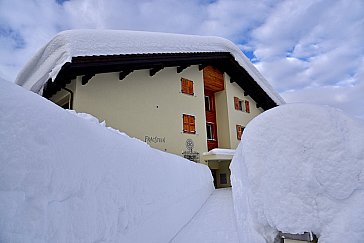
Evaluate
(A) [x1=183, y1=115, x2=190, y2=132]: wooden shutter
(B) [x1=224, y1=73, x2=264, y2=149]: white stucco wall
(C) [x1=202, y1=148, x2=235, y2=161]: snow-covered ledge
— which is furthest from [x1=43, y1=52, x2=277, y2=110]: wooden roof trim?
(C) [x1=202, y1=148, x2=235, y2=161]: snow-covered ledge

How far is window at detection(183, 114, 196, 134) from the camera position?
38.8 feet

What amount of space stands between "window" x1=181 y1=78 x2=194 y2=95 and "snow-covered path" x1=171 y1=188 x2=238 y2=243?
265 inches

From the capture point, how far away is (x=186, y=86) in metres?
12.5

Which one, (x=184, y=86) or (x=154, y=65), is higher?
(x=154, y=65)

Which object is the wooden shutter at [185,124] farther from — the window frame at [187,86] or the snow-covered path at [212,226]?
the snow-covered path at [212,226]

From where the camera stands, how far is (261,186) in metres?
2.77

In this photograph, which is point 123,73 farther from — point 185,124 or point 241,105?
point 241,105

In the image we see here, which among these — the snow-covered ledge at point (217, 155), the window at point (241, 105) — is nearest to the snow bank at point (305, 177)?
the snow-covered ledge at point (217, 155)

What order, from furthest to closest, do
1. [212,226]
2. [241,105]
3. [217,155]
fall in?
[241,105] → [217,155] → [212,226]

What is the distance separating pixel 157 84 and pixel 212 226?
7.14 meters

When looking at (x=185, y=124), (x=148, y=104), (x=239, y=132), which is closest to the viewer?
(x=148, y=104)

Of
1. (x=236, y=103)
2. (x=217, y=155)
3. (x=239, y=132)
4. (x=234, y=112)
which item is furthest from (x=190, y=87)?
(x=239, y=132)

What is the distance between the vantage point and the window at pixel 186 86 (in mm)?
12305

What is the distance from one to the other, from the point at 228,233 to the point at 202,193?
8.30ft
